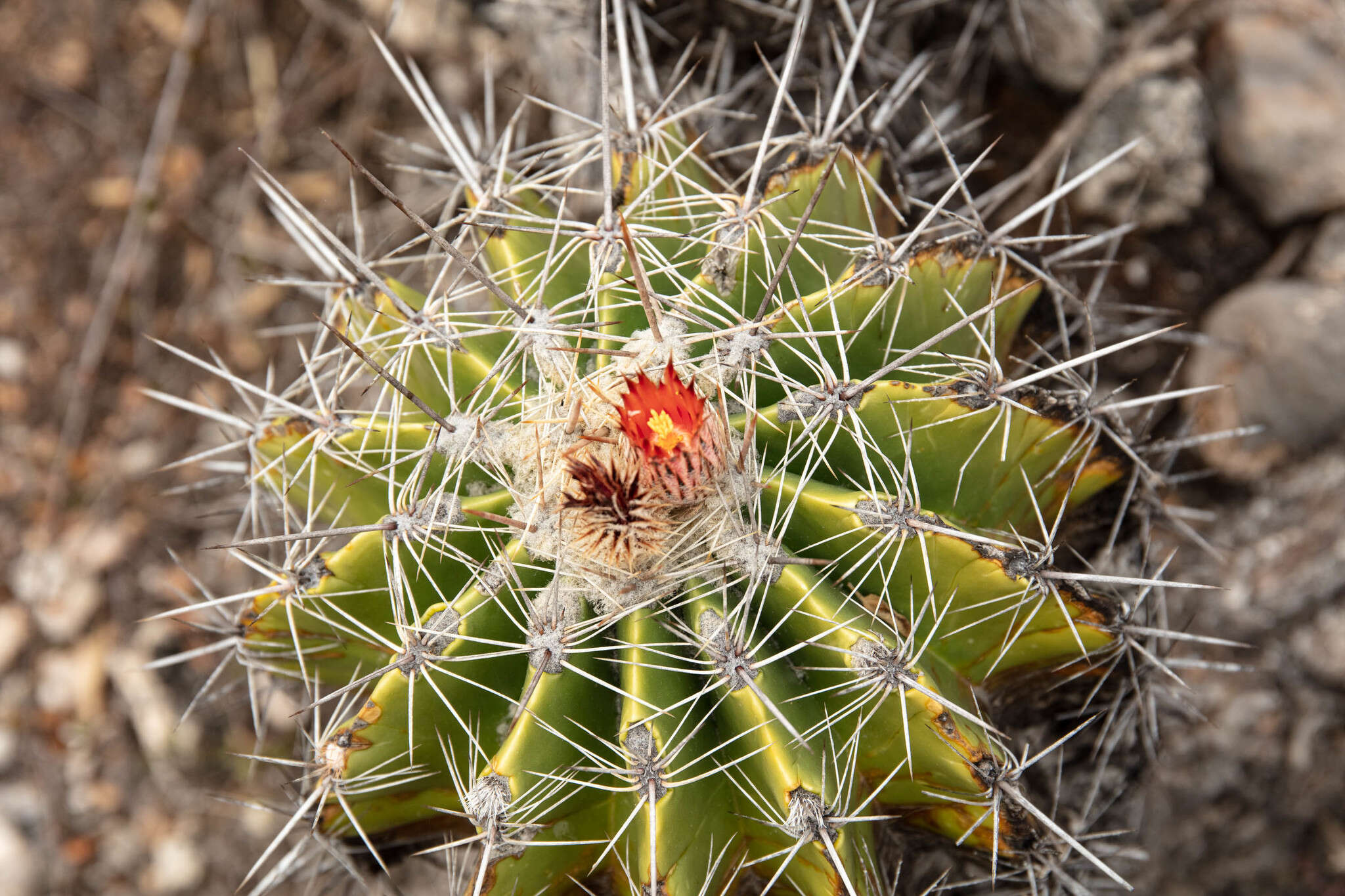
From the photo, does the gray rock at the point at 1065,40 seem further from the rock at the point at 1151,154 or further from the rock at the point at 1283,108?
the rock at the point at 1283,108

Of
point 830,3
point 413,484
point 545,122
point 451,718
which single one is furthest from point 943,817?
point 545,122

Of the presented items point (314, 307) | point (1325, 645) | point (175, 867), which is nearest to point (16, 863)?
point (175, 867)

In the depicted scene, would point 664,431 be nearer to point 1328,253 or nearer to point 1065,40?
point 1065,40

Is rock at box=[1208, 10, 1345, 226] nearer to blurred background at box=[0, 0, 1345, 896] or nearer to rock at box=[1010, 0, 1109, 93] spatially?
blurred background at box=[0, 0, 1345, 896]

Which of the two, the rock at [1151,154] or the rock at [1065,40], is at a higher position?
the rock at [1065,40]

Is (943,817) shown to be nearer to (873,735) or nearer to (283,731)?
(873,735)

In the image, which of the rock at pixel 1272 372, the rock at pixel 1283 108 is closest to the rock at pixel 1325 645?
the rock at pixel 1272 372
